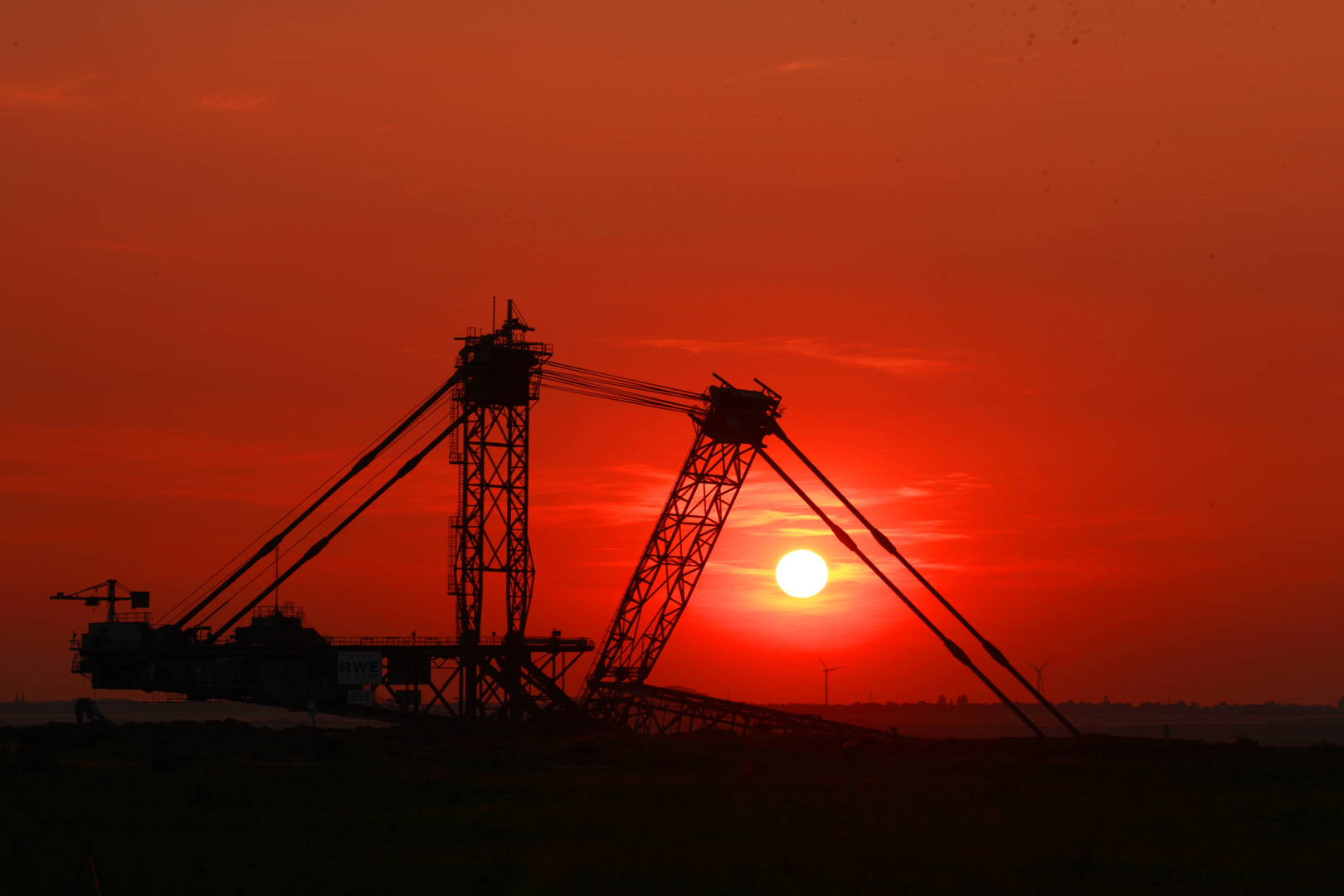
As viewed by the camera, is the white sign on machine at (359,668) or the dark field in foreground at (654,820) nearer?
the dark field in foreground at (654,820)

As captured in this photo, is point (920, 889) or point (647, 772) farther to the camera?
point (647, 772)

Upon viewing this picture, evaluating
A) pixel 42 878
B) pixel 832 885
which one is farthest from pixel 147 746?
pixel 832 885

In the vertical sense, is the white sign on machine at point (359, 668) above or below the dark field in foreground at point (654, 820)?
above

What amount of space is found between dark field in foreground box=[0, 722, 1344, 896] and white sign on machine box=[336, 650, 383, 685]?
9.69m

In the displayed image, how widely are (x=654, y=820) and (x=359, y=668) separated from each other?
43276mm

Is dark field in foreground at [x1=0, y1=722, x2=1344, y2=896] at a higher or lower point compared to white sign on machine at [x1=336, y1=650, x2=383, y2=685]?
lower

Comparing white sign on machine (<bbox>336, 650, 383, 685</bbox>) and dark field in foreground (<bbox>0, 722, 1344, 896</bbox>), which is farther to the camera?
white sign on machine (<bbox>336, 650, 383, 685</bbox>)

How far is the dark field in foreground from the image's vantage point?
1164 inches

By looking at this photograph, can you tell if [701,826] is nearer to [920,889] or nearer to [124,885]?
[920,889]

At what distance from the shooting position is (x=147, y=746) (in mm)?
64562

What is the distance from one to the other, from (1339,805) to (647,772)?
88.3ft

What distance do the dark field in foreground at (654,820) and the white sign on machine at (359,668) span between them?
9692 millimetres

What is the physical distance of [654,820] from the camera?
128ft

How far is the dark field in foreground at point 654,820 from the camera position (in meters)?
29.6
